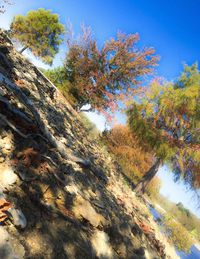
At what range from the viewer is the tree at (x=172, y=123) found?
1444 cm

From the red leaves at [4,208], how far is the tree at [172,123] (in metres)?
12.4

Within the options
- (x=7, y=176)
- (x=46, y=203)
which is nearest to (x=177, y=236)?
(x=46, y=203)

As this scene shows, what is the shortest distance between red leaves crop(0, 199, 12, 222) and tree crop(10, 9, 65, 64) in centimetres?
2901

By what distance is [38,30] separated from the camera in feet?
98.9

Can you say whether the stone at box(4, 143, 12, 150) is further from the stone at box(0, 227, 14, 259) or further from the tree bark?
the stone at box(0, 227, 14, 259)

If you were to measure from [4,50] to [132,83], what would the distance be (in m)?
13.1

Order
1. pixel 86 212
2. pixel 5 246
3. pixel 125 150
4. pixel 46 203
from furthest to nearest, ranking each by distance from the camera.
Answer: pixel 125 150 < pixel 86 212 < pixel 46 203 < pixel 5 246

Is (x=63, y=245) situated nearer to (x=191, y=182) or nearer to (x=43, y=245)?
(x=43, y=245)

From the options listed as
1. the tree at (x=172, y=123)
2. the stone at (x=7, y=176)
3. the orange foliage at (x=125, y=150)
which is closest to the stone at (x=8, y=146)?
the stone at (x=7, y=176)

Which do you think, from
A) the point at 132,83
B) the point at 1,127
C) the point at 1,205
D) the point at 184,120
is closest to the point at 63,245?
the point at 1,205

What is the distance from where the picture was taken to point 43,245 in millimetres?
2912

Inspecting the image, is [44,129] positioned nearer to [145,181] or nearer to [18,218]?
[18,218]

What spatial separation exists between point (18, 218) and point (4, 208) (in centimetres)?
21

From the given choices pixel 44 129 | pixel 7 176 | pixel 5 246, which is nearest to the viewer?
pixel 5 246
